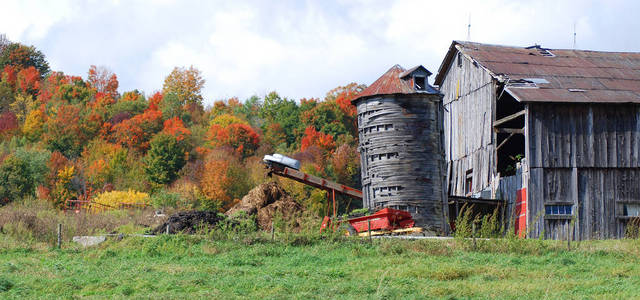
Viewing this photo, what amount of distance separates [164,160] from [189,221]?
4217cm

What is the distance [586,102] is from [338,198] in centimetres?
3284

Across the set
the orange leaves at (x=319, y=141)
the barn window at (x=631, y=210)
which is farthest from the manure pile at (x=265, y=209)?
the orange leaves at (x=319, y=141)

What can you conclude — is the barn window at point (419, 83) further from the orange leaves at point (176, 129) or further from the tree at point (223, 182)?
the orange leaves at point (176, 129)

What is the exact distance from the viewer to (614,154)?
1358 inches

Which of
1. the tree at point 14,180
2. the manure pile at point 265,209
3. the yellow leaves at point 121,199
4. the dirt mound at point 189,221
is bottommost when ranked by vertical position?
the dirt mound at point 189,221

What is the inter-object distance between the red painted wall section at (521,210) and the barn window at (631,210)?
388 centimetres

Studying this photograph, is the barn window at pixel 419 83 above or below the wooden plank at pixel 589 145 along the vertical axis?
above

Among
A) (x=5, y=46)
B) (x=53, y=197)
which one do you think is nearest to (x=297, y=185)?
(x=53, y=197)

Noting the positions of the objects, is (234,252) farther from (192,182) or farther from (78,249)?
(192,182)

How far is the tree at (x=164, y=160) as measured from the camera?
234 feet

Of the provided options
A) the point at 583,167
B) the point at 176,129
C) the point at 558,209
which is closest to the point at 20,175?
the point at 176,129

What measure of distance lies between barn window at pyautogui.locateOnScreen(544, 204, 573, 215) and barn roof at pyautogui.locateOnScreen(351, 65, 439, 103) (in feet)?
20.6

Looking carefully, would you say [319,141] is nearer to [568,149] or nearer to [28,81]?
[28,81]

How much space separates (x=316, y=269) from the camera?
71.0ft
